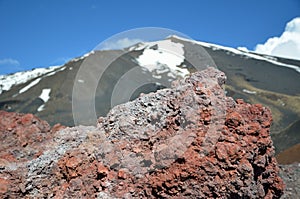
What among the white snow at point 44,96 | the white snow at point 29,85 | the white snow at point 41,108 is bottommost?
the white snow at point 41,108

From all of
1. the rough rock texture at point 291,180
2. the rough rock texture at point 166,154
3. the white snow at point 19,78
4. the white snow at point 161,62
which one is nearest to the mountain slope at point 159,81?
the white snow at point 161,62

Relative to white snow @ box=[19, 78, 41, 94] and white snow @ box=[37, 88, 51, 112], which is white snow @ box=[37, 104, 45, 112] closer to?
white snow @ box=[37, 88, 51, 112]

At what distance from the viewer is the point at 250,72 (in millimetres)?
126188

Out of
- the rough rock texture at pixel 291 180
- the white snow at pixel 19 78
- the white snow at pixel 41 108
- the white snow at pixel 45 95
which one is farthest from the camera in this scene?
the white snow at pixel 19 78

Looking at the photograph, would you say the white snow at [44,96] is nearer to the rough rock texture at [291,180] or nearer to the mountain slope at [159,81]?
the mountain slope at [159,81]

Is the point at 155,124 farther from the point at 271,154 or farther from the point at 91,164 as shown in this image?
the point at 271,154

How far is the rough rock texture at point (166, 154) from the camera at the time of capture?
21.4 ft

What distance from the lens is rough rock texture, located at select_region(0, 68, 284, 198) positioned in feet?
21.4

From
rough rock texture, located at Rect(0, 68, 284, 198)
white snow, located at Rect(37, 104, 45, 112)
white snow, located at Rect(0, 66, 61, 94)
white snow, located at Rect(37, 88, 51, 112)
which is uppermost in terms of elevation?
white snow, located at Rect(0, 66, 61, 94)

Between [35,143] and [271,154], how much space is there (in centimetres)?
707

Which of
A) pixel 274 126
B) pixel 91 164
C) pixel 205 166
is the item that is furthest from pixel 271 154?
pixel 274 126

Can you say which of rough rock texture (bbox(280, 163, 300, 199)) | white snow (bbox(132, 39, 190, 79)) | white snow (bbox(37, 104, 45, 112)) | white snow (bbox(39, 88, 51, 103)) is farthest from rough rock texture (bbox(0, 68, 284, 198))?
white snow (bbox(132, 39, 190, 79))

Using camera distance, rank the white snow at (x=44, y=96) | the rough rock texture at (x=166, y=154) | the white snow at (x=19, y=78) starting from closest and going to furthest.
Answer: the rough rock texture at (x=166, y=154) < the white snow at (x=44, y=96) < the white snow at (x=19, y=78)

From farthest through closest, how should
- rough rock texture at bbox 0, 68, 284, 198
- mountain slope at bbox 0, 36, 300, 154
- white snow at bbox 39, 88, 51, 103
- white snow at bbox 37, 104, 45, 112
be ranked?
white snow at bbox 39, 88, 51, 103 < white snow at bbox 37, 104, 45, 112 < mountain slope at bbox 0, 36, 300, 154 < rough rock texture at bbox 0, 68, 284, 198
